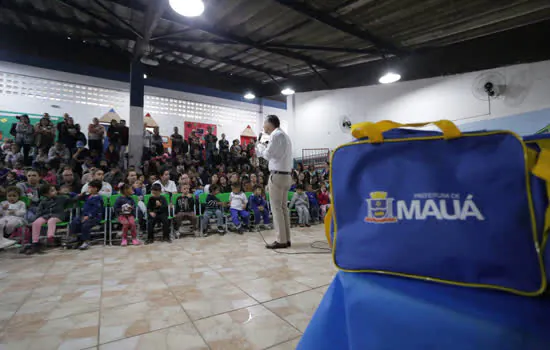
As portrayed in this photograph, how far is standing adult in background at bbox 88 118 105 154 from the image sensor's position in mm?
6523

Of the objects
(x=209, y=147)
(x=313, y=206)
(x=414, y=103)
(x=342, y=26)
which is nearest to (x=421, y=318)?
(x=313, y=206)

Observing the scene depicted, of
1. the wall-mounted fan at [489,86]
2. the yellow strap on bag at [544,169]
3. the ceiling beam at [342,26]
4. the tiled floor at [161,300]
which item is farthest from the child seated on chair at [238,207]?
the wall-mounted fan at [489,86]

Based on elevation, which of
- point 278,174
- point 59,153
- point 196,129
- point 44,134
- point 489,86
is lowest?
point 278,174

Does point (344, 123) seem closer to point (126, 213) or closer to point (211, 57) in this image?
point (211, 57)

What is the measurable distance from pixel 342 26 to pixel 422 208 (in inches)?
234

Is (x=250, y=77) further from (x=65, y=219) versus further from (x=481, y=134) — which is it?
(x=481, y=134)

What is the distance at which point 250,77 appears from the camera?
31.4 ft

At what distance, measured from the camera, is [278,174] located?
9.57ft

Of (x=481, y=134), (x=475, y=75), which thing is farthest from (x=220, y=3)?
(x=475, y=75)

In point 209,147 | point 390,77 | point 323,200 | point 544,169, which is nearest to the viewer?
point 544,169

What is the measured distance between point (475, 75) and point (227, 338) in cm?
799

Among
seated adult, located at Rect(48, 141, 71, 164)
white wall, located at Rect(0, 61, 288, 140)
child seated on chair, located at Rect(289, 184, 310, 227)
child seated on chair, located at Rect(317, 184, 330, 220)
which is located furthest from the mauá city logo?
white wall, located at Rect(0, 61, 288, 140)

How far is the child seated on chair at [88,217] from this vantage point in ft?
10.9

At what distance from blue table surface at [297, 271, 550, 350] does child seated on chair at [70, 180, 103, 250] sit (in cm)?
355
